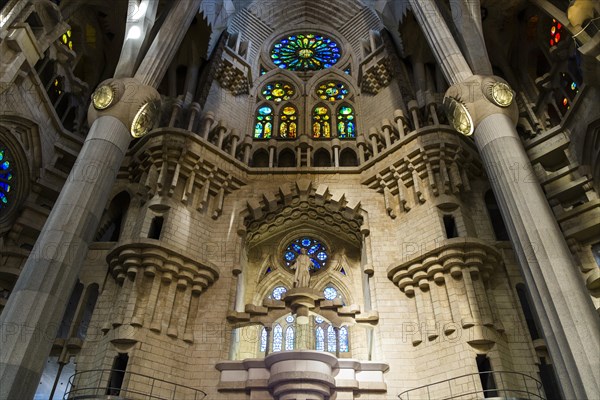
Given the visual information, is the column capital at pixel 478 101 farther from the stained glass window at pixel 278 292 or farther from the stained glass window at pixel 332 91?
the stained glass window at pixel 332 91

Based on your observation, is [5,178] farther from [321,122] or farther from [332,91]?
[332,91]

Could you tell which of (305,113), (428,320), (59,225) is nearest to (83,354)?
(59,225)

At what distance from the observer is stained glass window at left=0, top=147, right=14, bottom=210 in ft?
41.9

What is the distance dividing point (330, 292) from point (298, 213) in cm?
274

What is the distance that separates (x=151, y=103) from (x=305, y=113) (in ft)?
27.0

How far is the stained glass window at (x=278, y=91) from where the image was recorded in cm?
1939

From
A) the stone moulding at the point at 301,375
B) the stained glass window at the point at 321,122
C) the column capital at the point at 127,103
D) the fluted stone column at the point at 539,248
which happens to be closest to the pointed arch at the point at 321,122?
the stained glass window at the point at 321,122

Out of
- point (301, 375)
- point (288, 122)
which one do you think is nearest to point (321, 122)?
point (288, 122)

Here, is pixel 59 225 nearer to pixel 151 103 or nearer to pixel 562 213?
pixel 151 103

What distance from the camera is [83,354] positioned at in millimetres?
11086

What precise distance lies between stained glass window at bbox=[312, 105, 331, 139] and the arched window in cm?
78

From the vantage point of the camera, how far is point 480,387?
9773 millimetres

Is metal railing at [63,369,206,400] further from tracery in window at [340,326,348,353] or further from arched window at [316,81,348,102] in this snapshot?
arched window at [316,81,348,102]

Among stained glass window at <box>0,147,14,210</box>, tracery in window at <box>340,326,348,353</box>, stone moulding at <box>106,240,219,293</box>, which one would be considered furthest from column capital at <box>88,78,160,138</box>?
tracery in window at <box>340,326,348,353</box>
